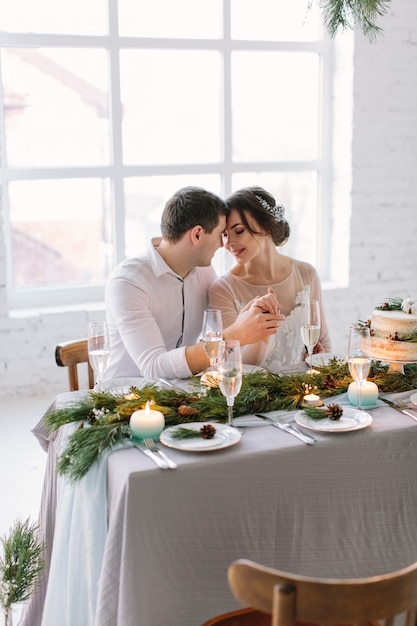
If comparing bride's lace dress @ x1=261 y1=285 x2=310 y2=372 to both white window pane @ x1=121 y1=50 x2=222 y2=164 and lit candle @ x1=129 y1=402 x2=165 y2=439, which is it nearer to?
lit candle @ x1=129 y1=402 x2=165 y2=439

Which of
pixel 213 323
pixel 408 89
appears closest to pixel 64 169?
pixel 408 89

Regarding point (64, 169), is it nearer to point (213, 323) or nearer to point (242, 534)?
point (213, 323)

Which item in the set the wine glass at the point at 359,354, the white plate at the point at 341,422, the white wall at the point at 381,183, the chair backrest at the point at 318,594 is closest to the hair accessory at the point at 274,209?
the wine glass at the point at 359,354

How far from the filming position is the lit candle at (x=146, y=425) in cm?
182

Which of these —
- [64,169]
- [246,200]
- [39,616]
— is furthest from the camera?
[64,169]

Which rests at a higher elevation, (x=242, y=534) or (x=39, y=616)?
(x=242, y=534)

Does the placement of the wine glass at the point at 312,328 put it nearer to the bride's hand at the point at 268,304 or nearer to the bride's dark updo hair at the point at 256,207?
the bride's hand at the point at 268,304

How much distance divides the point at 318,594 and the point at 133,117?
157 inches

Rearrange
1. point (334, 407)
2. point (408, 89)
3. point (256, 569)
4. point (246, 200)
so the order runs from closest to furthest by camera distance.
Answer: point (256, 569) → point (334, 407) → point (246, 200) → point (408, 89)

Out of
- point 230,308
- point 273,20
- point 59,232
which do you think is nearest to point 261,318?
point 230,308

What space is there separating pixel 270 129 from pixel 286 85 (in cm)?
29

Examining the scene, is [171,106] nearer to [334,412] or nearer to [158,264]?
[158,264]

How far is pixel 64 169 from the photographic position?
15.4 feet

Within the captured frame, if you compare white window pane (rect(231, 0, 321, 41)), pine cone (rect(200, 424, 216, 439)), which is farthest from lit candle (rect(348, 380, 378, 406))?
white window pane (rect(231, 0, 321, 41))
